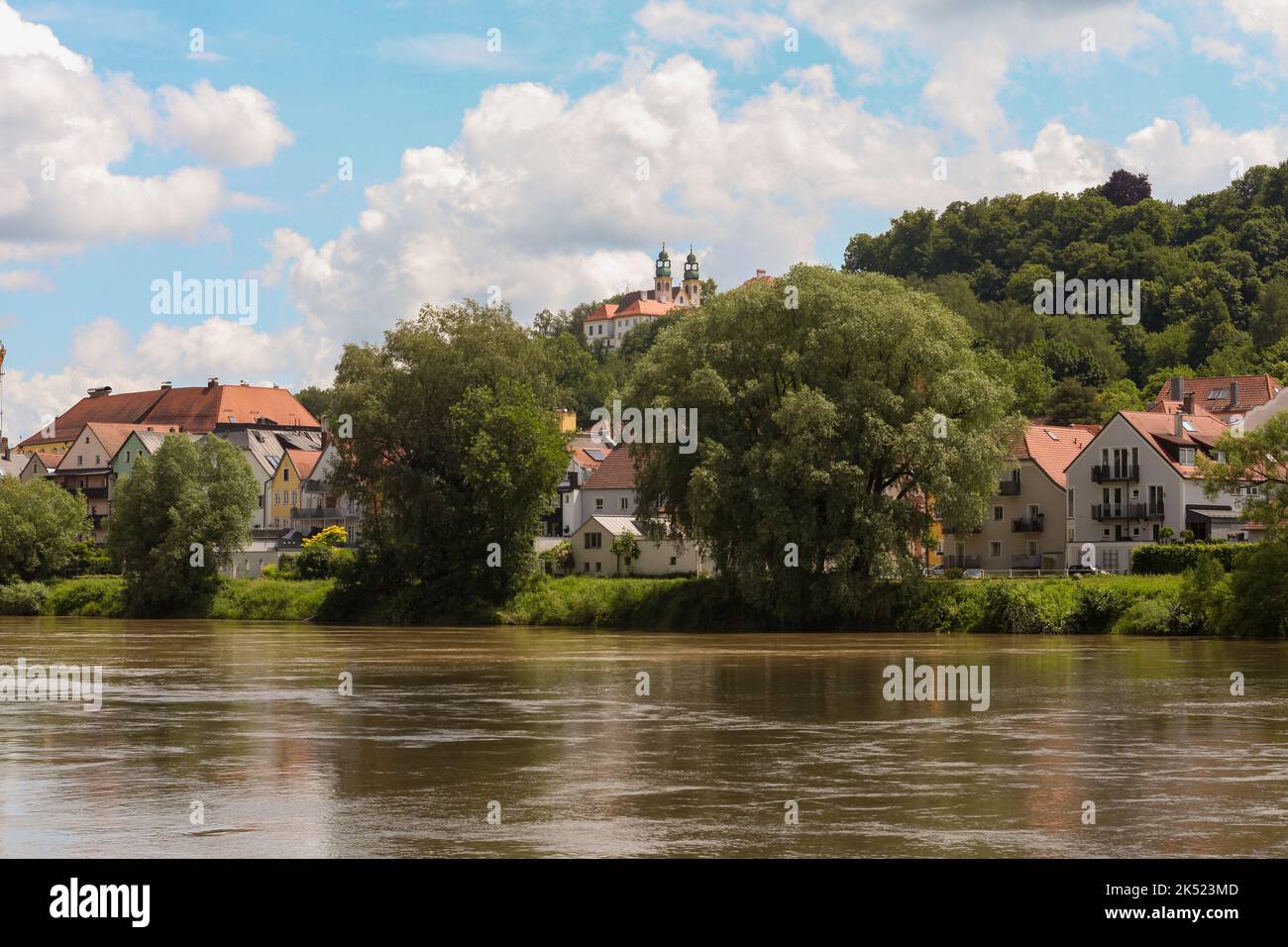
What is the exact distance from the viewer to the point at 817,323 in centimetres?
6875

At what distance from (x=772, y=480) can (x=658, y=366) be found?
28.4 ft

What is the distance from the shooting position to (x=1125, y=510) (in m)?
93.8

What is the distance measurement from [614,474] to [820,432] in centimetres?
5468

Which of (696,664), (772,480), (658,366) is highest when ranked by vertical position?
(658,366)

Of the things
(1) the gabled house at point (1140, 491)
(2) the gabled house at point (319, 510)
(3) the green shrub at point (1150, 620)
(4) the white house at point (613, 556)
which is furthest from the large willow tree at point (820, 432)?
(2) the gabled house at point (319, 510)

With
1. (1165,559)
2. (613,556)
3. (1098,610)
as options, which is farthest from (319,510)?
(1098,610)

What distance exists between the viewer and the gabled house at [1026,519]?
3868 inches

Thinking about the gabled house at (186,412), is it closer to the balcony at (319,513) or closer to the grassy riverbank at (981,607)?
the balcony at (319,513)

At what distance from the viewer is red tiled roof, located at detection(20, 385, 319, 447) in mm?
171625

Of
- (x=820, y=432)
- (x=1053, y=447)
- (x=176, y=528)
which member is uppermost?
(x=1053, y=447)

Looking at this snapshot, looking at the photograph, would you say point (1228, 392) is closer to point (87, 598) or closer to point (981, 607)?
point (981, 607)

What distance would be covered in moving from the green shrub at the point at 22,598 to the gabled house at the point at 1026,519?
54.4 meters
